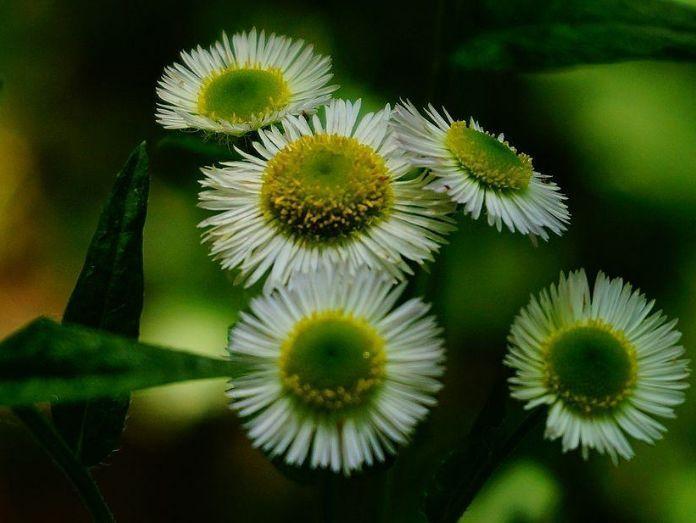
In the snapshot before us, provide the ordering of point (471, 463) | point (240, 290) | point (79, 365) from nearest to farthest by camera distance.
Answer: point (79, 365) → point (471, 463) → point (240, 290)

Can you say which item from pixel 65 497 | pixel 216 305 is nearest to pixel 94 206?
pixel 216 305

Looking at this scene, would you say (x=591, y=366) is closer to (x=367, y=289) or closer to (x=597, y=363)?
(x=597, y=363)

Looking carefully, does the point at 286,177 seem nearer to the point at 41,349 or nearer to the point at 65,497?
the point at 41,349

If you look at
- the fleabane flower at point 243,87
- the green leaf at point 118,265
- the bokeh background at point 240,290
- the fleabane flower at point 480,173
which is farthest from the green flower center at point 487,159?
the bokeh background at point 240,290

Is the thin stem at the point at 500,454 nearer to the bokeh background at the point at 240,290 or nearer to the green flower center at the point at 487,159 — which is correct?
the green flower center at the point at 487,159

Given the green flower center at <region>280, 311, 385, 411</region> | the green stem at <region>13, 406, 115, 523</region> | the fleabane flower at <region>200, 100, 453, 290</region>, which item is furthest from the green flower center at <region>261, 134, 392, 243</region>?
the green stem at <region>13, 406, 115, 523</region>

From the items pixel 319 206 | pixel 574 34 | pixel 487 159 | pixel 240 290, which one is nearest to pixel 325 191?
pixel 319 206

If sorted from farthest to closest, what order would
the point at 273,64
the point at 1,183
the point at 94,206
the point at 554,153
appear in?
the point at 1,183 < the point at 94,206 < the point at 554,153 < the point at 273,64
